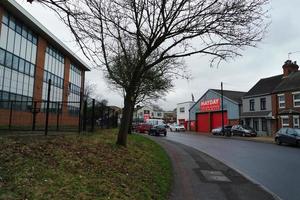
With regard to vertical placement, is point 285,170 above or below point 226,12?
below

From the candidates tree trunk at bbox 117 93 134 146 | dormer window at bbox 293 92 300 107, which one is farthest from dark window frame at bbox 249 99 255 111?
tree trunk at bbox 117 93 134 146

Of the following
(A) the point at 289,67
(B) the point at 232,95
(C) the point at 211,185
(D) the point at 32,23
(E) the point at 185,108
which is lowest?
(C) the point at 211,185

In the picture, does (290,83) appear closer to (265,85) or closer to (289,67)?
(289,67)

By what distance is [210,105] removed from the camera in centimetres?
5981

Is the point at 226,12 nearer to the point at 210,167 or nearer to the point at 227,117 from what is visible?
the point at 210,167

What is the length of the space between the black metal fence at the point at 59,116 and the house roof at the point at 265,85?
28.2m

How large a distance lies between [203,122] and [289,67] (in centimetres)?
2293

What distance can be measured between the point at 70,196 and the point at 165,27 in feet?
28.9

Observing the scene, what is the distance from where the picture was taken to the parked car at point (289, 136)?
80.6 ft

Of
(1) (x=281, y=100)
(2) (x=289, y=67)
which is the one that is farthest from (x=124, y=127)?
(2) (x=289, y=67)

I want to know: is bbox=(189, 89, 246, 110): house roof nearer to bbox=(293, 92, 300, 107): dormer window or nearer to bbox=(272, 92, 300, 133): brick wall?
bbox=(272, 92, 300, 133): brick wall

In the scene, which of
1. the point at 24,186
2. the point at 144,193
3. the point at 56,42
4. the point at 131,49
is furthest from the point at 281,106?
the point at 24,186

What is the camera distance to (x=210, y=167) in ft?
42.8

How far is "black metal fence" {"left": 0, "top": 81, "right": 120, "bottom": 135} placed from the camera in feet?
51.1
